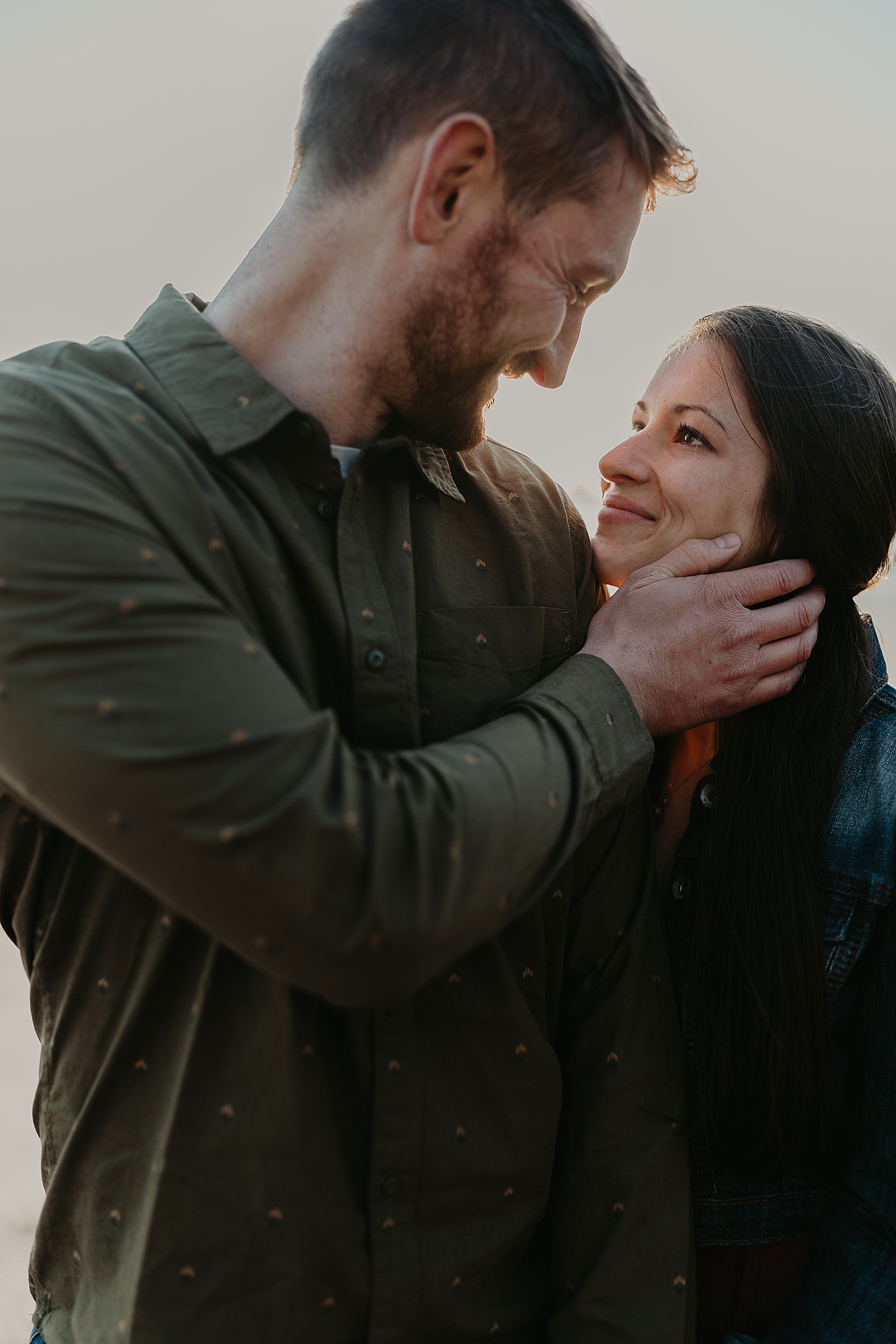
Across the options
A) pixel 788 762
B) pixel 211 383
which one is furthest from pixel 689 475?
pixel 211 383

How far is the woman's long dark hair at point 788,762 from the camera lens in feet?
4.10

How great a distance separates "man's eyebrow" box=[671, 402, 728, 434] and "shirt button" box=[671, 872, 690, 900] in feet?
2.22

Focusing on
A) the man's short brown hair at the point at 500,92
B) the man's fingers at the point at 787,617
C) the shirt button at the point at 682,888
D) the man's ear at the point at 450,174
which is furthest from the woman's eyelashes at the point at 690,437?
the shirt button at the point at 682,888

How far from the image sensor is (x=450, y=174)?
106 centimetres

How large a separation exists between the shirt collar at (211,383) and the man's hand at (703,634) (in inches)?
15.4

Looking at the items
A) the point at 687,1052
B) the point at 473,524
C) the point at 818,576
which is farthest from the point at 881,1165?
the point at 473,524

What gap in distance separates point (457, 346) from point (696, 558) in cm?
49

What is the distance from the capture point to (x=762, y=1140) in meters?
1.25

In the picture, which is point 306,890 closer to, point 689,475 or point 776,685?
point 776,685

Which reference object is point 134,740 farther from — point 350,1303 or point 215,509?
point 350,1303

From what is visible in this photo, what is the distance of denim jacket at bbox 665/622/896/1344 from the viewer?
1.21 meters

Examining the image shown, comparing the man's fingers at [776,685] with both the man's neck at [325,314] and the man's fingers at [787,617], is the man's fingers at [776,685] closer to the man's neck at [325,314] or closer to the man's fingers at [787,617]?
the man's fingers at [787,617]

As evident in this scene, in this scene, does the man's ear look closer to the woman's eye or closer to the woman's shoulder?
the woman's eye

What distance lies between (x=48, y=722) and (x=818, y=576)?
1.16m
